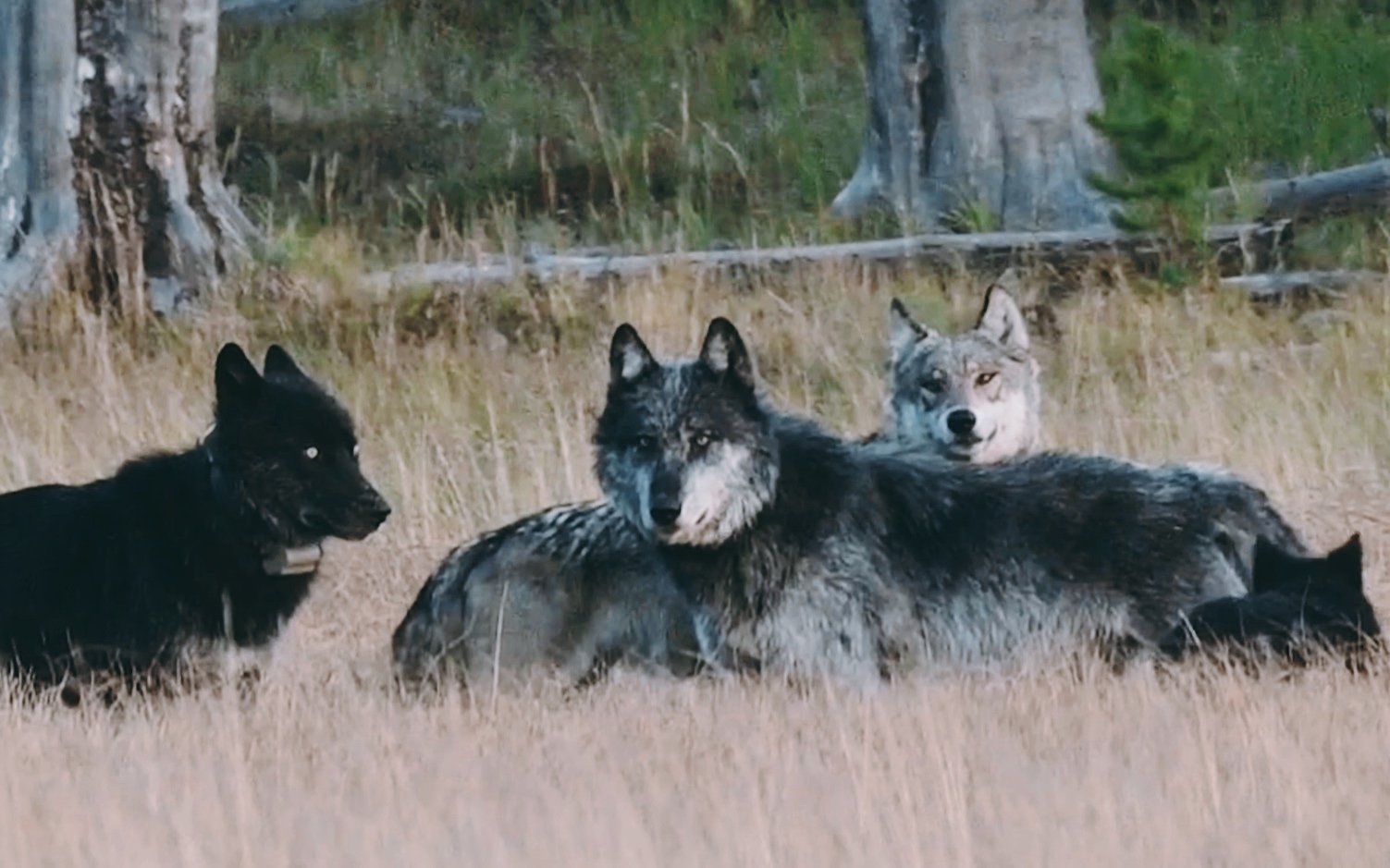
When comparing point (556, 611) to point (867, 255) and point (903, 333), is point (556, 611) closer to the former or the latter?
point (903, 333)

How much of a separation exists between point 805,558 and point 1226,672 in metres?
1.23

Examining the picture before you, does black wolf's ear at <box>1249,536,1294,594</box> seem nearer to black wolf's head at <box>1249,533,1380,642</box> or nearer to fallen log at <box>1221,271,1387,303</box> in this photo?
black wolf's head at <box>1249,533,1380,642</box>

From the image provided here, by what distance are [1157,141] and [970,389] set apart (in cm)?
433

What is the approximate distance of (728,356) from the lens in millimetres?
8016

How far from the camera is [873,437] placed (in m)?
9.46

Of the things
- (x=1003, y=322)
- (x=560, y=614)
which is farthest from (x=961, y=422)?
(x=560, y=614)

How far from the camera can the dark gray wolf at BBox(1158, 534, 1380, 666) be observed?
7477mm

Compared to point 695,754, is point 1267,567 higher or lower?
higher

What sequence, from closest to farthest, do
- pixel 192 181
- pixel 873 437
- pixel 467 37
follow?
pixel 873 437 → pixel 192 181 → pixel 467 37

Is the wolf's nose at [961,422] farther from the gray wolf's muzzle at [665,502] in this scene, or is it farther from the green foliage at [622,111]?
the green foliage at [622,111]

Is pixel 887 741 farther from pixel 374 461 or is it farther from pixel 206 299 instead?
pixel 206 299

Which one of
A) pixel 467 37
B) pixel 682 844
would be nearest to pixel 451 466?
pixel 682 844

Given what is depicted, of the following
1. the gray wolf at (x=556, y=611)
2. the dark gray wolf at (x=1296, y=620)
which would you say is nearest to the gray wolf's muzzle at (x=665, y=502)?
the gray wolf at (x=556, y=611)

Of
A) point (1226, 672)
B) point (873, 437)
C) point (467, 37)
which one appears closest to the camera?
point (1226, 672)
